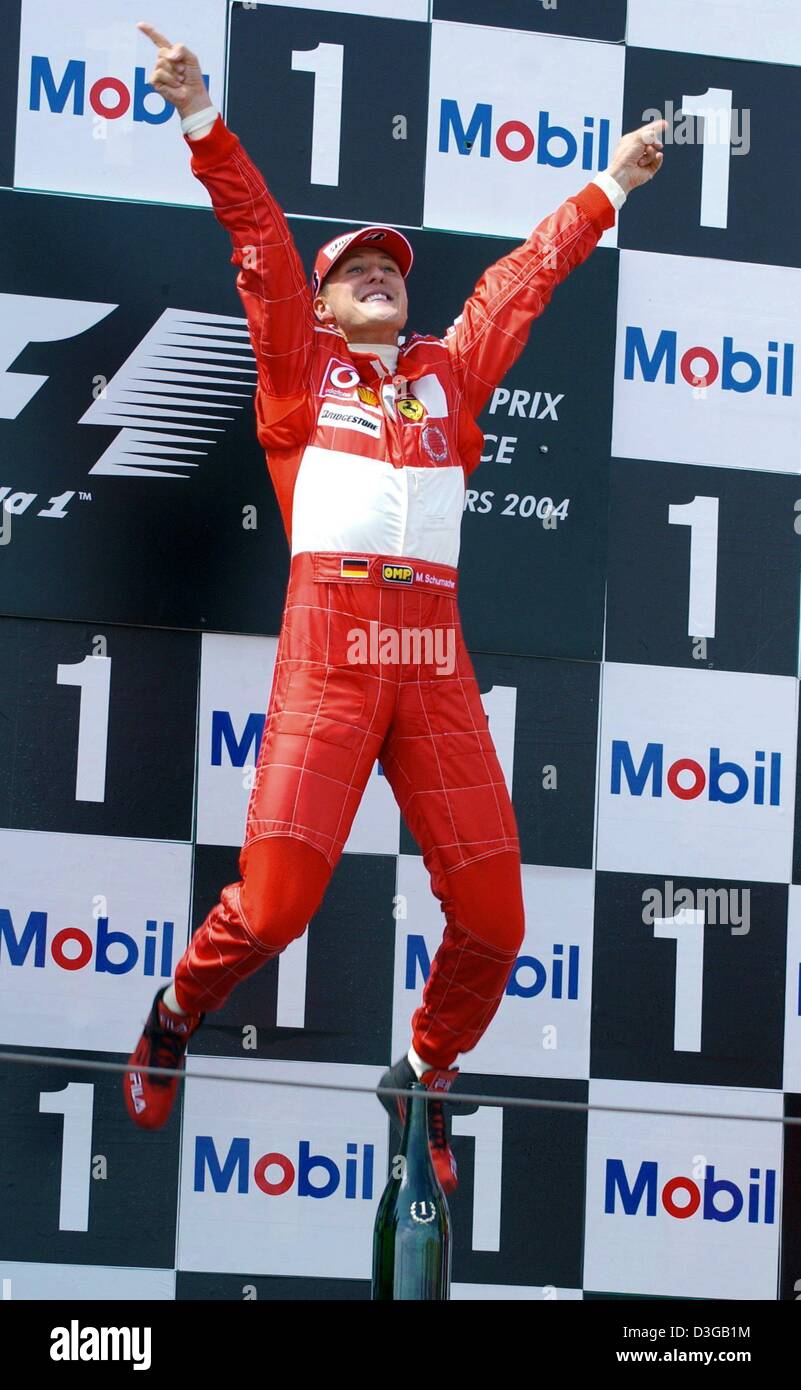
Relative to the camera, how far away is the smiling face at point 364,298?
287 centimetres

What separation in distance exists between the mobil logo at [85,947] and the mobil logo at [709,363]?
143 centimetres

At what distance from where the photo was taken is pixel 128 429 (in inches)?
128

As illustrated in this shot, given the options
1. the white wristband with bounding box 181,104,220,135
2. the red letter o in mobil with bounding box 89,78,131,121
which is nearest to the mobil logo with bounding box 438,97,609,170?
the red letter o in mobil with bounding box 89,78,131,121

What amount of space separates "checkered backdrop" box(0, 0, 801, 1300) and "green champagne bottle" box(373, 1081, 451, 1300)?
0.42 meters

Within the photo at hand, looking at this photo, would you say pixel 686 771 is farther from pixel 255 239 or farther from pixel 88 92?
pixel 88 92

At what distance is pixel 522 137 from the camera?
339 cm

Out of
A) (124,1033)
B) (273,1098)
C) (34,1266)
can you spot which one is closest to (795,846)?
(273,1098)

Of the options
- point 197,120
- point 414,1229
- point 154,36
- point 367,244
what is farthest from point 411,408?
point 414,1229

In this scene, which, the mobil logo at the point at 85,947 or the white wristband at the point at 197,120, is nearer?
the white wristband at the point at 197,120

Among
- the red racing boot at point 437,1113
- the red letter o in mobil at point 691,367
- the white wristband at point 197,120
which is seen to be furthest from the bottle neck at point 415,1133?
the red letter o in mobil at point 691,367

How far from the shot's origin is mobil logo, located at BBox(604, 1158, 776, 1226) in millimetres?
3289

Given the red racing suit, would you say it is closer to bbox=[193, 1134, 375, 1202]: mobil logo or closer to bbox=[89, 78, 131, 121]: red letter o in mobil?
bbox=[193, 1134, 375, 1202]: mobil logo

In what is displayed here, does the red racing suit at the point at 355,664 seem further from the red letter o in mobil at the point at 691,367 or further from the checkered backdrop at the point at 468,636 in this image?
the red letter o in mobil at the point at 691,367

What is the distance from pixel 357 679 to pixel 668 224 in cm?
130
